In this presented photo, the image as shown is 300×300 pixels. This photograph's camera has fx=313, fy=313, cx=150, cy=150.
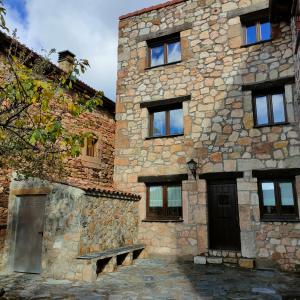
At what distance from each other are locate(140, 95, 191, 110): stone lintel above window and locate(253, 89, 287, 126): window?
6.68ft

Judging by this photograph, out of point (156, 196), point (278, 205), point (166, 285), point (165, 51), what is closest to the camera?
point (166, 285)

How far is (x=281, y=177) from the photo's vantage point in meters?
8.10

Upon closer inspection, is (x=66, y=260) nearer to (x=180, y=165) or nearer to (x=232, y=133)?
(x=180, y=165)

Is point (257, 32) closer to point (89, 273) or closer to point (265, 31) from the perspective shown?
point (265, 31)

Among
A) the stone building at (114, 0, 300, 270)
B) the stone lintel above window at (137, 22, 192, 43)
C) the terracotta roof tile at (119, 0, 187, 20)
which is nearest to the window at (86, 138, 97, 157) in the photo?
the stone building at (114, 0, 300, 270)

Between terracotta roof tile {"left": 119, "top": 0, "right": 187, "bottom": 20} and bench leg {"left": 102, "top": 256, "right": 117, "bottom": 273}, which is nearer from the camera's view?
bench leg {"left": 102, "top": 256, "right": 117, "bottom": 273}

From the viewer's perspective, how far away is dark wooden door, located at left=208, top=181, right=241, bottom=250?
27.5 feet

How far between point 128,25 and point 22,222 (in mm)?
7511

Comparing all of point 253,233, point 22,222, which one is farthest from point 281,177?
point 22,222

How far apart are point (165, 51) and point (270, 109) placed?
13.2 ft

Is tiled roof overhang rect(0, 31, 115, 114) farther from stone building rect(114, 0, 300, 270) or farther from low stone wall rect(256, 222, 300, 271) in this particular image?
low stone wall rect(256, 222, 300, 271)

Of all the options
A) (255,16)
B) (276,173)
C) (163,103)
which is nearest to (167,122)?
(163,103)

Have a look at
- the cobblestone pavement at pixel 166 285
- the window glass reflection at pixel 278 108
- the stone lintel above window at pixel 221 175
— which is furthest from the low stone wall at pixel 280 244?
the window glass reflection at pixel 278 108

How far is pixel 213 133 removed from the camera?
356 inches
